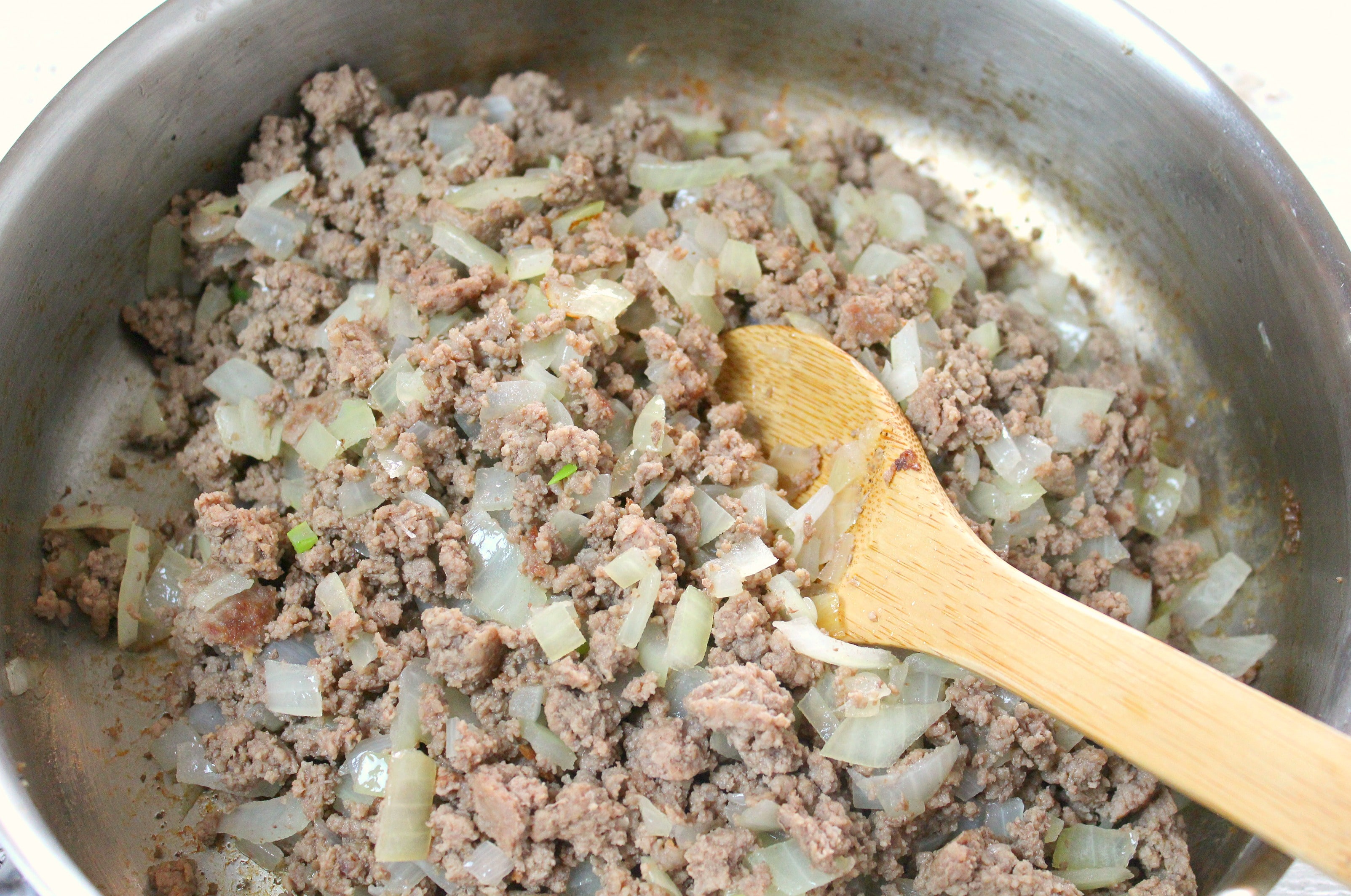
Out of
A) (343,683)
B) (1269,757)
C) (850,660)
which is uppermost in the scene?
(1269,757)

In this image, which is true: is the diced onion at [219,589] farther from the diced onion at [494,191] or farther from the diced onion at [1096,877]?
the diced onion at [1096,877]

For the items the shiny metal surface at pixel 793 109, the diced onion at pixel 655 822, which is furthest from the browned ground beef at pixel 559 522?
the shiny metal surface at pixel 793 109

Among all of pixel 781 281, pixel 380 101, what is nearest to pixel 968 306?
pixel 781 281

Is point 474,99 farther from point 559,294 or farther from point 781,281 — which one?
point 781,281

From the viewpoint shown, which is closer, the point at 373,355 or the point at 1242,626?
the point at 373,355

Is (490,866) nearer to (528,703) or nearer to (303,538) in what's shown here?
(528,703)

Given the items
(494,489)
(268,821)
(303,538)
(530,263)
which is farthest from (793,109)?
(268,821)

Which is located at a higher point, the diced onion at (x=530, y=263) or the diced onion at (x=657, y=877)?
the diced onion at (x=530, y=263)
